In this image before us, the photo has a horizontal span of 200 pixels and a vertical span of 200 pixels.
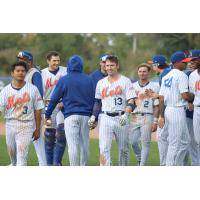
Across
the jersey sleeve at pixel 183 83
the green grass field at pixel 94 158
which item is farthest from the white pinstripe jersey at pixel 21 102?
the green grass field at pixel 94 158

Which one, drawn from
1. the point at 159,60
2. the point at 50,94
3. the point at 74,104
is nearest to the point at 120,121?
the point at 74,104

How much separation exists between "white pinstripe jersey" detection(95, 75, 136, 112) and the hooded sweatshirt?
0.96 feet

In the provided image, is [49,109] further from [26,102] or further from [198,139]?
[198,139]

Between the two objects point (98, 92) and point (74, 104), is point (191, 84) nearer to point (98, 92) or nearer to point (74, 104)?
point (98, 92)

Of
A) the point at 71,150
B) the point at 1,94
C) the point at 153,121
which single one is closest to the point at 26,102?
the point at 1,94

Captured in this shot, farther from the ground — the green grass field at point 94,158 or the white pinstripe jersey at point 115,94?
the white pinstripe jersey at point 115,94

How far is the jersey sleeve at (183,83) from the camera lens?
35.0 ft

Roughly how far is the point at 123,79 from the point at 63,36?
105ft

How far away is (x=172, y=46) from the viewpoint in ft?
119

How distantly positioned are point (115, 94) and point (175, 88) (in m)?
0.90

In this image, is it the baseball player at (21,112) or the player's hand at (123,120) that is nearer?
the baseball player at (21,112)

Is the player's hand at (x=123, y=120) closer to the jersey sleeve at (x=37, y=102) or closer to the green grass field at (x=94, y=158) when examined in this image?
the jersey sleeve at (x=37, y=102)

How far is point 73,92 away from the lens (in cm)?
1084

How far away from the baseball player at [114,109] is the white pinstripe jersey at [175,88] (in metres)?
0.53
